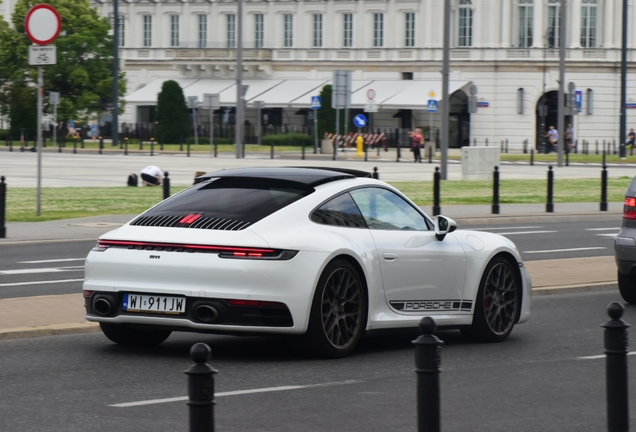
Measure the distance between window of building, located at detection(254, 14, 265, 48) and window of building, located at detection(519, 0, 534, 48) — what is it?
17.1m

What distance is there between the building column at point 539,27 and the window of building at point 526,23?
14.4 inches

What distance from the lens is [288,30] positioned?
3553 inches

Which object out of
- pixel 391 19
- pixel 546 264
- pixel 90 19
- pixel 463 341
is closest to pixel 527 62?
pixel 391 19

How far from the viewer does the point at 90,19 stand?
3233 inches

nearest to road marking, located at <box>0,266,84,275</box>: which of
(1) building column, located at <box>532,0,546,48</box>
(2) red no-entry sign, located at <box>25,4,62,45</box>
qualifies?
(2) red no-entry sign, located at <box>25,4,62,45</box>

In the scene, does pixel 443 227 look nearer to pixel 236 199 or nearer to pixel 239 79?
pixel 236 199

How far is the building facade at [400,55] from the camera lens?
8212cm

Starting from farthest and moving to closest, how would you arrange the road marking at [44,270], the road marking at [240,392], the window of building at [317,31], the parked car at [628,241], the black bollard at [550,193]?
the window of building at [317,31]
the black bollard at [550,193]
the road marking at [44,270]
the parked car at [628,241]
the road marking at [240,392]

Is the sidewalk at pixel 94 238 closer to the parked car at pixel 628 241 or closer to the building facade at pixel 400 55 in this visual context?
the parked car at pixel 628 241

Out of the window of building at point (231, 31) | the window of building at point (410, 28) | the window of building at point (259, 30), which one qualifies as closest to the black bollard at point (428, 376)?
the window of building at point (410, 28)

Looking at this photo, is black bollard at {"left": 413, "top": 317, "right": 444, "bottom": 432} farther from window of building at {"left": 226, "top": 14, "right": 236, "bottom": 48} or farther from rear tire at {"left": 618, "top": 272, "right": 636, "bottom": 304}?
window of building at {"left": 226, "top": 14, "right": 236, "bottom": 48}

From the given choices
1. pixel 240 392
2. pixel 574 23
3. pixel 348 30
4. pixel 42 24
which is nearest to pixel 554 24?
pixel 574 23

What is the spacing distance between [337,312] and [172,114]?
72.3 m

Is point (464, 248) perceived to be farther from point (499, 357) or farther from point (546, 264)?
point (546, 264)
